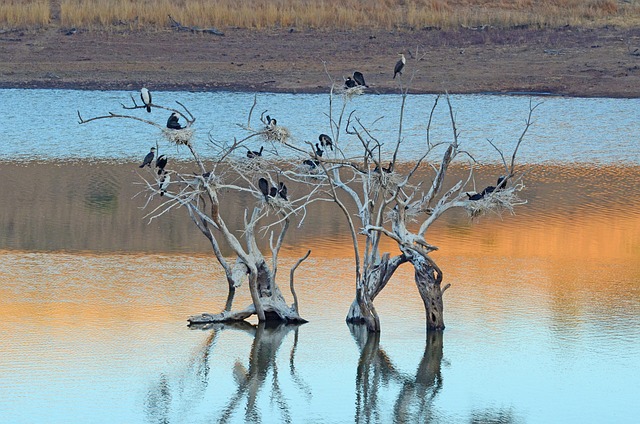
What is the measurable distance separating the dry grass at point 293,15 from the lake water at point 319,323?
36.9ft

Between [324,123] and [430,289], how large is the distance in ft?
34.7

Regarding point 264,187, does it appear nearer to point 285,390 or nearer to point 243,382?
point 243,382

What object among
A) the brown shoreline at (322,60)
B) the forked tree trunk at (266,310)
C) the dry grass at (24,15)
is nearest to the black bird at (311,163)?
the forked tree trunk at (266,310)

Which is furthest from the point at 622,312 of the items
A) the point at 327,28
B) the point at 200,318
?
the point at 327,28

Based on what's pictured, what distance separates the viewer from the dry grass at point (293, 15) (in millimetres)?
26500

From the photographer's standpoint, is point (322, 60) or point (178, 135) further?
point (322, 60)

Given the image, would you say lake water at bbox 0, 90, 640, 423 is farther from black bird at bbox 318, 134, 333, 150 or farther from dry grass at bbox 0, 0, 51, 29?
dry grass at bbox 0, 0, 51, 29

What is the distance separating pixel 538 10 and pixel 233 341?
20.9 metres

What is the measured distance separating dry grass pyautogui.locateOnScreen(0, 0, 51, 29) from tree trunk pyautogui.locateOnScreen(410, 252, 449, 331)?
61.4ft

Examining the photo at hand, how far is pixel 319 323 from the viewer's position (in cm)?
938

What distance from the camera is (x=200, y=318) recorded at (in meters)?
9.30

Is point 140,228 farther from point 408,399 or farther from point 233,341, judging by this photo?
point 408,399

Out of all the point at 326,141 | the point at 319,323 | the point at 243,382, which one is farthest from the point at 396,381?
the point at 326,141

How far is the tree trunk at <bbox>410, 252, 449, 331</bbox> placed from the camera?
886cm
